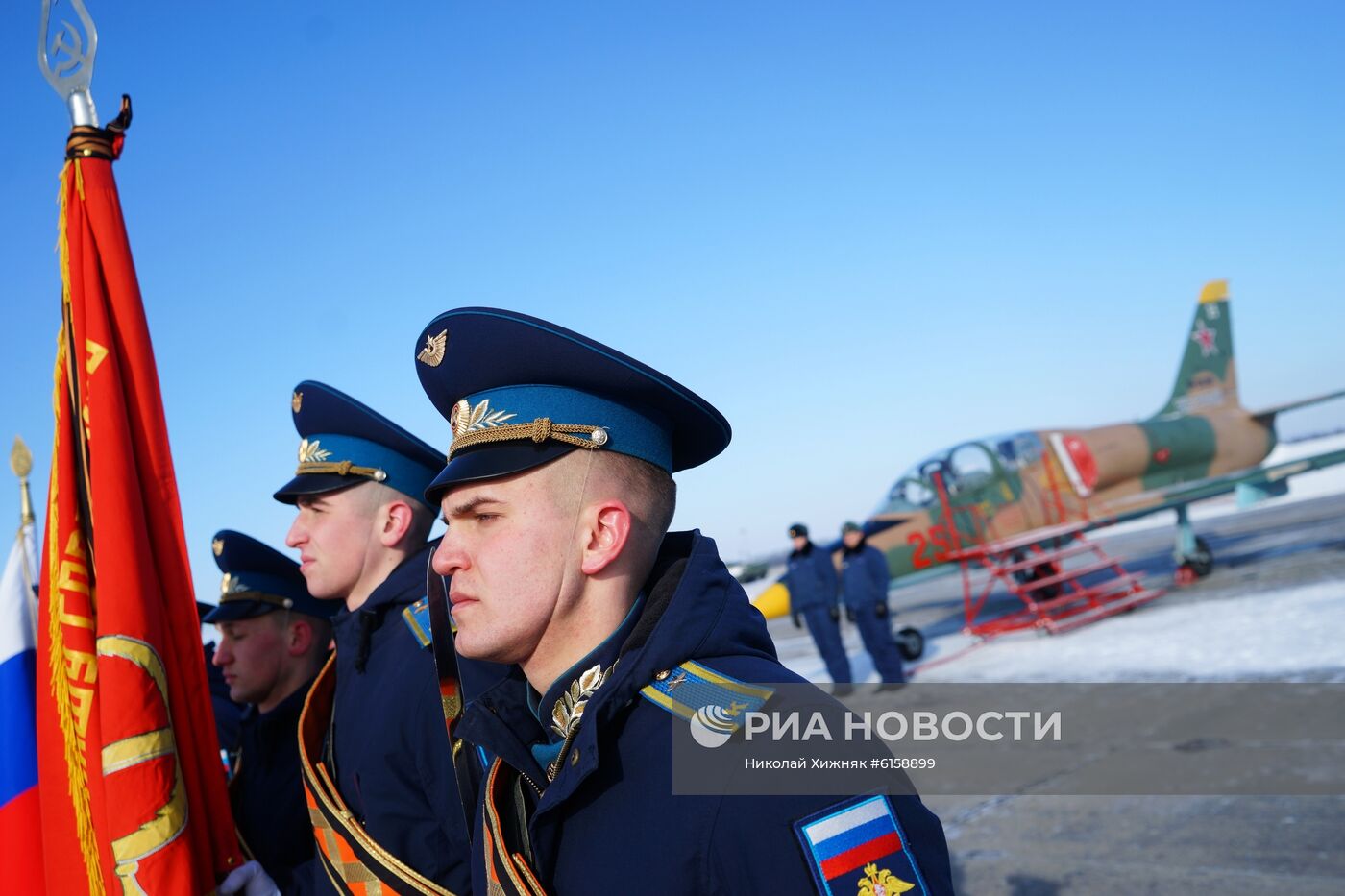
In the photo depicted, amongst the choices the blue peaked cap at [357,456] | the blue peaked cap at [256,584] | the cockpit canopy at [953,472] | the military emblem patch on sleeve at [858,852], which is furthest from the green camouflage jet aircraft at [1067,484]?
the military emblem patch on sleeve at [858,852]

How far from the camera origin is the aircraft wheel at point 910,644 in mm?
11430

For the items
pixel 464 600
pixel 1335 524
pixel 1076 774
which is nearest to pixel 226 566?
pixel 464 600

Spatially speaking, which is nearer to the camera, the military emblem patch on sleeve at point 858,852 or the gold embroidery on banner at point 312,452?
the military emblem patch on sleeve at point 858,852

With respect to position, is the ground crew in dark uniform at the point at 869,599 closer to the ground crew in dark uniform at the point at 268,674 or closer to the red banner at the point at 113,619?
the ground crew in dark uniform at the point at 268,674

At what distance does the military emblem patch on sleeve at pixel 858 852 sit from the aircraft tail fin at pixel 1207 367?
70.7ft

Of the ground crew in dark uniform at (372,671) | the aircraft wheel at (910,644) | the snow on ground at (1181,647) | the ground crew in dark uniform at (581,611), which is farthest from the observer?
the aircraft wheel at (910,644)

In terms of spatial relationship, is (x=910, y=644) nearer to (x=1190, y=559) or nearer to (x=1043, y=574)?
(x=1043, y=574)

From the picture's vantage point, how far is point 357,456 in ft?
10.1

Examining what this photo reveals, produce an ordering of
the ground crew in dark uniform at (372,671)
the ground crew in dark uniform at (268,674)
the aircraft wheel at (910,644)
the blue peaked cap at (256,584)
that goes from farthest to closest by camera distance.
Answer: the aircraft wheel at (910,644)
the blue peaked cap at (256,584)
the ground crew in dark uniform at (268,674)
the ground crew in dark uniform at (372,671)

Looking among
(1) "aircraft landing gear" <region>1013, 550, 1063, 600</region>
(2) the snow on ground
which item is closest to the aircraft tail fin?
(1) "aircraft landing gear" <region>1013, 550, 1063, 600</region>

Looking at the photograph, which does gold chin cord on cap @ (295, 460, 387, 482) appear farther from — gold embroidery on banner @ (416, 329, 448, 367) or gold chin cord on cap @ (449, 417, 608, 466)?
gold chin cord on cap @ (449, 417, 608, 466)

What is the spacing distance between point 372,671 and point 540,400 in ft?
4.22

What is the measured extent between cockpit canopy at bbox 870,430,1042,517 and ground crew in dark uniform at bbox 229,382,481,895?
38.5 ft

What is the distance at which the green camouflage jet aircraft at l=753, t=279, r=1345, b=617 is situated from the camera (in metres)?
13.7
